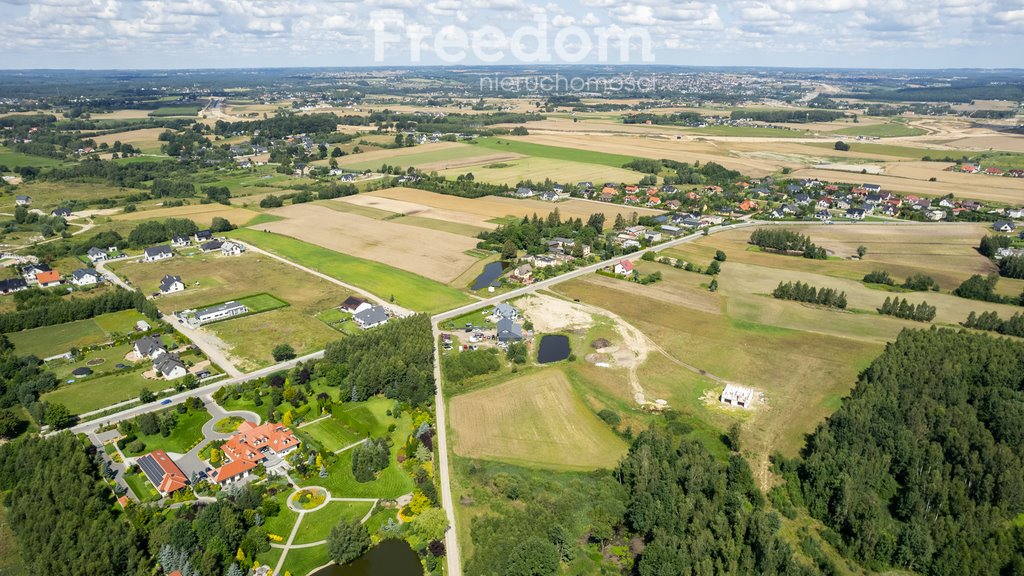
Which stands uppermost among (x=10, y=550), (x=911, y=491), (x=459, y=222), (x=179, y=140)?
(x=179, y=140)

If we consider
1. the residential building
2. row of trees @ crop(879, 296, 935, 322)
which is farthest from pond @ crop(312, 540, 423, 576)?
row of trees @ crop(879, 296, 935, 322)

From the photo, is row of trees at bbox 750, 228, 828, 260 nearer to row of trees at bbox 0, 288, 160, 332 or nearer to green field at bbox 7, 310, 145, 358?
row of trees at bbox 0, 288, 160, 332

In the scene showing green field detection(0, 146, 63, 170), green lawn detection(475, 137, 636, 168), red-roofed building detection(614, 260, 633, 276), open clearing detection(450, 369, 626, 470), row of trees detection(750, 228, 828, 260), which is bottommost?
open clearing detection(450, 369, 626, 470)

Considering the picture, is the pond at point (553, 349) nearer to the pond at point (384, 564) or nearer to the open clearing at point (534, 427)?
the open clearing at point (534, 427)

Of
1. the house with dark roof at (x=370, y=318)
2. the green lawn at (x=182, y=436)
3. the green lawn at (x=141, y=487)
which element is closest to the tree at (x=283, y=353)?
the house with dark roof at (x=370, y=318)

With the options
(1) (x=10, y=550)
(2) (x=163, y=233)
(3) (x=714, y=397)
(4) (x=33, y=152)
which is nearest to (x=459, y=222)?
(2) (x=163, y=233)

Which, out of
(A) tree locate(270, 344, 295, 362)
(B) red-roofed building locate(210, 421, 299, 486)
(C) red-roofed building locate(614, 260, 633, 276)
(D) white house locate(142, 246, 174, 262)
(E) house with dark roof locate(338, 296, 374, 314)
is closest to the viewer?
(B) red-roofed building locate(210, 421, 299, 486)

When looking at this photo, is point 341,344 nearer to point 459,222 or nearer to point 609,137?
point 459,222
